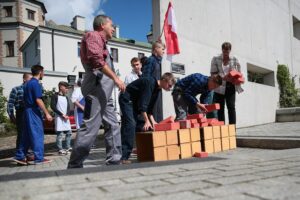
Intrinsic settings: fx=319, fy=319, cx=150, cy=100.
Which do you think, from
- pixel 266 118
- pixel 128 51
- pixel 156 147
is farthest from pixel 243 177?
pixel 128 51

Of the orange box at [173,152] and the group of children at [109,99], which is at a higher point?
the group of children at [109,99]

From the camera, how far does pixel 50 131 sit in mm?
17344

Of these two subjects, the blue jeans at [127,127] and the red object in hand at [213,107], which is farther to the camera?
the red object in hand at [213,107]

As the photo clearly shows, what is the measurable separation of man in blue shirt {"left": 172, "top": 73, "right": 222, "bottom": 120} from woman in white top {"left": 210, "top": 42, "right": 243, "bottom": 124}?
0.90 m

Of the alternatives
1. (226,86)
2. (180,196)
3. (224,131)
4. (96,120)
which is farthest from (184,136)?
(180,196)

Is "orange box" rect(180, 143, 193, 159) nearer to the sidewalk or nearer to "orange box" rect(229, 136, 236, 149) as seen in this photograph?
"orange box" rect(229, 136, 236, 149)

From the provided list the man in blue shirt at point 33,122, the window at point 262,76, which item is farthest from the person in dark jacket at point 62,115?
the window at point 262,76

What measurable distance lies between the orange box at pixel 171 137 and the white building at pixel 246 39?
263cm

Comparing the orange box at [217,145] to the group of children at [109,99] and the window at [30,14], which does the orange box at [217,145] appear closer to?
the group of children at [109,99]

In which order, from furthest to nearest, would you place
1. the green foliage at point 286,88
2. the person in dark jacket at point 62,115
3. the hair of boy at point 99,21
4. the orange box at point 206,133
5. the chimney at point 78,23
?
the chimney at point 78,23, the green foliage at point 286,88, the person in dark jacket at point 62,115, the orange box at point 206,133, the hair of boy at point 99,21

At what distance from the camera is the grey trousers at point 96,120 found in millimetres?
3621

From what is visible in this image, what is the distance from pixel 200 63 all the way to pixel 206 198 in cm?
720

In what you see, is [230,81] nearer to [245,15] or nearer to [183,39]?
[183,39]

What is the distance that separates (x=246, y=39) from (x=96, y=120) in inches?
352
